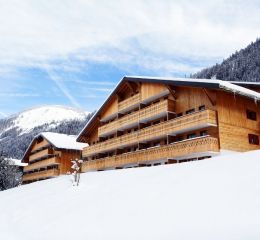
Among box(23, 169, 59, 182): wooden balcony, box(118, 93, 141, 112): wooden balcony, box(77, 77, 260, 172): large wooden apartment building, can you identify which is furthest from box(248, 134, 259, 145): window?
box(23, 169, 59, 182): wooden balcony

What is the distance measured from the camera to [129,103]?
135 ft

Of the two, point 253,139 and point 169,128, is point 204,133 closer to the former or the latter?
point 169,128

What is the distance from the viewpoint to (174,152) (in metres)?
31.2

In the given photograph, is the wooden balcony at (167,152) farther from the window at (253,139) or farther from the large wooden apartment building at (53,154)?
Answer: the large wooden apartment building at (53,154)

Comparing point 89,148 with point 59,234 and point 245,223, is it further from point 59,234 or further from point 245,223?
point 245,223

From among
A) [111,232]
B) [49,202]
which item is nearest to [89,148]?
[49,202]

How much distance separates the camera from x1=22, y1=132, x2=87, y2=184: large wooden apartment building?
60.2 meters

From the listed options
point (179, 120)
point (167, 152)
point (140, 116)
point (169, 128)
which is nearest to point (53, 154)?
point (140, 116)

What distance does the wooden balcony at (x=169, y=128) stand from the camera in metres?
28.9

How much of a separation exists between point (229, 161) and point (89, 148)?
104 ft

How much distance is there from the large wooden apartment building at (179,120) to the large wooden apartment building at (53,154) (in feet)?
53.1

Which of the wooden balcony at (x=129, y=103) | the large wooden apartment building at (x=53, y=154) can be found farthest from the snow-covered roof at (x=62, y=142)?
the wooden balcony at (x=129, y=103)

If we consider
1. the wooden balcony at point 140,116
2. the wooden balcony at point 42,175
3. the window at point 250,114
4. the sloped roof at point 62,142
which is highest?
the sloped roof at point 62,142

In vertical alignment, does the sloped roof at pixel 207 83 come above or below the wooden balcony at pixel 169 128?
above
